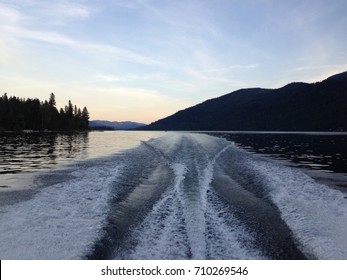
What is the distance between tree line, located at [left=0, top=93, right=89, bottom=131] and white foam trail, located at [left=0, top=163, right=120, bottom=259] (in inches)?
4905

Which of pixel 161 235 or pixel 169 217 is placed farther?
pixel 169 217

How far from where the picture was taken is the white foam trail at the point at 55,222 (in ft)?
29.5

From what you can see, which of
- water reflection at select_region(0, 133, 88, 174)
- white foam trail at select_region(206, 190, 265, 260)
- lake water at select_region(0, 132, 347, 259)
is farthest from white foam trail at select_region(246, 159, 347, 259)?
water reflection at select_region(0, 133, 88, 174)

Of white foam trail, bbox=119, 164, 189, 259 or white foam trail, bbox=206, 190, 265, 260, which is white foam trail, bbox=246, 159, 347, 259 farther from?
white foam trail, bbox=119, 164, 189, 259

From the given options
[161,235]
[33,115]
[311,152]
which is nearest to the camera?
[161,235]

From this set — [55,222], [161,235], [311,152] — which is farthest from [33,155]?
[311,152]

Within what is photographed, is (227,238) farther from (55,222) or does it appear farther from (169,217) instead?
(55,222)

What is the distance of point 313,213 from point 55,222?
10298mm

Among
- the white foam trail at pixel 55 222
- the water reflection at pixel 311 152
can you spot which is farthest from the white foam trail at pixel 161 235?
the water reflection at pixel 311 152

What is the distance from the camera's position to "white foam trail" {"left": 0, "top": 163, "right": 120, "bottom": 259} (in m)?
9.00

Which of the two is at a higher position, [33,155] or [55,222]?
[55,222]

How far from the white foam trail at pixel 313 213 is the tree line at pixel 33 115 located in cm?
12873

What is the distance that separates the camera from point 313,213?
511 inches
